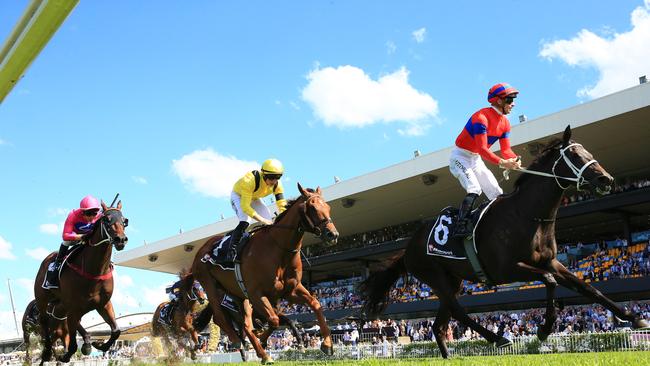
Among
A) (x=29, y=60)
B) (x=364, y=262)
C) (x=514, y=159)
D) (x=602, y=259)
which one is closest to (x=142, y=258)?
(x=364, y=262)

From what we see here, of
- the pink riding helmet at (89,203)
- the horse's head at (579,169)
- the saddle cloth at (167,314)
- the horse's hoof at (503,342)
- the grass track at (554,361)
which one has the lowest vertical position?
the grass track at (554,361)

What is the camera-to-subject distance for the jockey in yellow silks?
907 cm

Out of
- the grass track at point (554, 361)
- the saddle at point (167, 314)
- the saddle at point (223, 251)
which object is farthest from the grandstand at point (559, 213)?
the grass track at point (554, 361)

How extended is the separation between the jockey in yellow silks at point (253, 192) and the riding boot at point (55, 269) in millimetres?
2884

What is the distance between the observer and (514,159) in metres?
7.75

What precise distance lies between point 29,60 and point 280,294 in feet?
22.1

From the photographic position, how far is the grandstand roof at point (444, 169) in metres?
22.8

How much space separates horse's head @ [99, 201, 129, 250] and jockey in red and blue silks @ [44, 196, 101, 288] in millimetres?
853

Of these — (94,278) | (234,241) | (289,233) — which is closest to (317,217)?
(289,233)

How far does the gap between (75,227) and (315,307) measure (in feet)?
15.7

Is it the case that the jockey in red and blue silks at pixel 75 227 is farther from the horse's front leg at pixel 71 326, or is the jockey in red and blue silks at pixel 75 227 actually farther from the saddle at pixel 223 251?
the saddle at pixel 223 251

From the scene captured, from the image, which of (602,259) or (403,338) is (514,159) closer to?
(403,338)

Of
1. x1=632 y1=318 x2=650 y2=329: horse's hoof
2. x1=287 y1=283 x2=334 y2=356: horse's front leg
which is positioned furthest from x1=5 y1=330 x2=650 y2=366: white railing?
x1=632 y1=318 x2=650 y2=329: horse's hoof

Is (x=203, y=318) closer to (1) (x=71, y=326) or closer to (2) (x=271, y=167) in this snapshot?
(1) (x=71, y=326)
